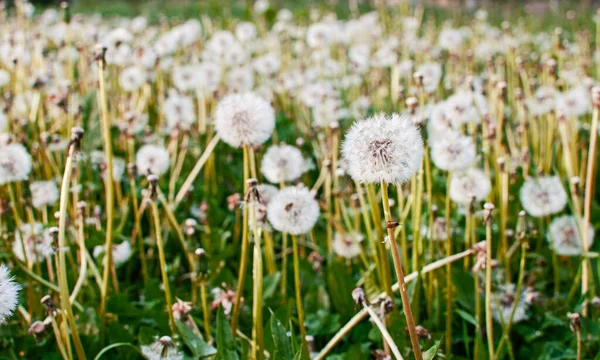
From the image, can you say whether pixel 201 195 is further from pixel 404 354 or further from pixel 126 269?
pixel 404 354

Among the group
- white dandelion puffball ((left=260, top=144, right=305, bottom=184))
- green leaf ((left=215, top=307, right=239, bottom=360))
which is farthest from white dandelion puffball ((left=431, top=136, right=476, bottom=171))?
green leaf ((left=215, top=307, right=239, bottom=360))

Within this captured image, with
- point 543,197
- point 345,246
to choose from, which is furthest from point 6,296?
point 543,197

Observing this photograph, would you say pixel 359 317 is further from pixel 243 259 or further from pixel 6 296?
pixel 6 296

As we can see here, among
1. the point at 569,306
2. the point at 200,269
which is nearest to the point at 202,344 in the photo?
the point at 200,269

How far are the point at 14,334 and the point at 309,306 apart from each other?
85 cm

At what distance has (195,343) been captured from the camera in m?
1.58

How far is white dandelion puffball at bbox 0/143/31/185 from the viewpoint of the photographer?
1.90m

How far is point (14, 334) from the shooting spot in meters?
1.76

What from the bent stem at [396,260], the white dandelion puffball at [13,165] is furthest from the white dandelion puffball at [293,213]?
the white dandelion puffball at [13,165]

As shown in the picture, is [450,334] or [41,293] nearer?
[450,334]

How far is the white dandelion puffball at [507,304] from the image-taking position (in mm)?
1895

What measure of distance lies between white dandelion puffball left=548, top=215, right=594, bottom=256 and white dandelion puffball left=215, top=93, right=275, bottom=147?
3.58ft

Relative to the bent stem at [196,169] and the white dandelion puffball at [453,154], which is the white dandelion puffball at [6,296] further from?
the white dandelion puffball at [453,154]

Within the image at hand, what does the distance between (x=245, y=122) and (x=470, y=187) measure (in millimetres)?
881
